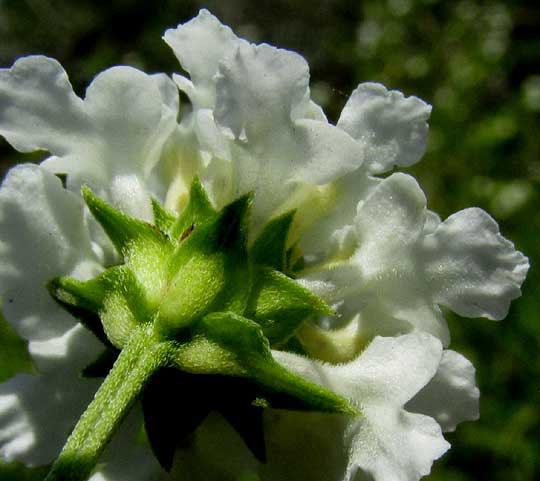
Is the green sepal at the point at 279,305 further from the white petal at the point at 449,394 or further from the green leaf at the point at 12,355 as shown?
the green leaf at the point at 12,355

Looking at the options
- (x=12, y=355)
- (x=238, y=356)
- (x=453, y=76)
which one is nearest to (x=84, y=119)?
(x=238, y=356)

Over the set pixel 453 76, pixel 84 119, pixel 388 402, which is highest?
pixel 84 119

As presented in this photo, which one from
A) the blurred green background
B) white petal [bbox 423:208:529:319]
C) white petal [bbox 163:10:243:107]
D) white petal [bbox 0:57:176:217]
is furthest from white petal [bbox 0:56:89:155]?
the blurred green background

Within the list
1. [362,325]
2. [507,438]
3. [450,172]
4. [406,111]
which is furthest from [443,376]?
[450,172]

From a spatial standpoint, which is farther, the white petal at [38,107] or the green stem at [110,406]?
the white petal at [38,107]

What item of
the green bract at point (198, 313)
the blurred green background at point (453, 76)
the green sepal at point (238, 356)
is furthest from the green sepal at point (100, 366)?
the blurred green background at point (453, 76)

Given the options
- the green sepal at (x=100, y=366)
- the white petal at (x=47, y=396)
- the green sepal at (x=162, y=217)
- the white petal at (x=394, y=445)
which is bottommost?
the white petal at (x=47, y=396)

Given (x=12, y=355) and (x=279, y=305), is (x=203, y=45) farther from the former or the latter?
(x=12, y=355)
